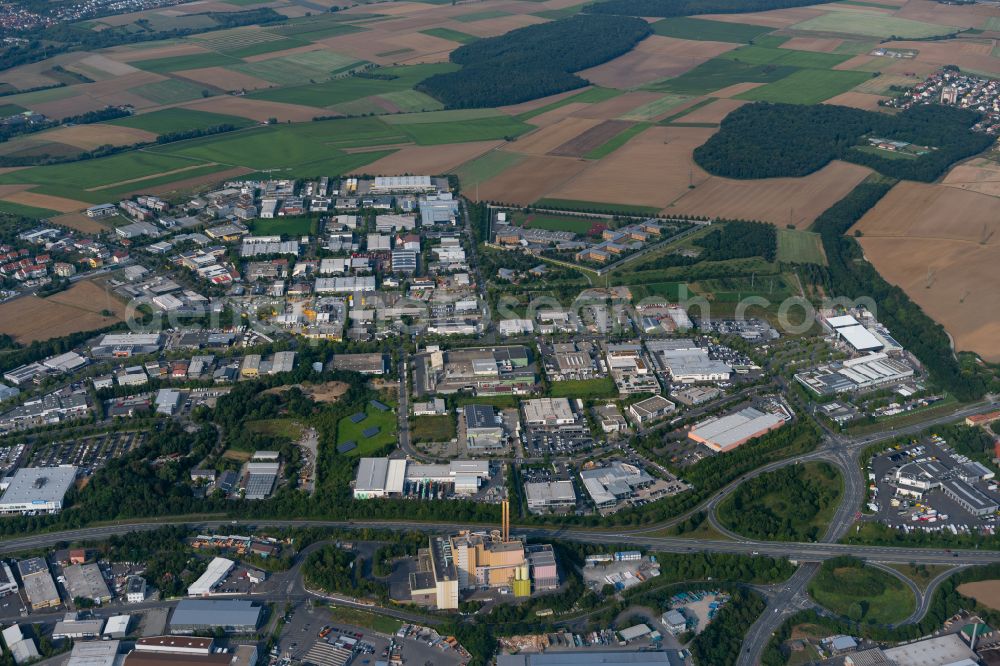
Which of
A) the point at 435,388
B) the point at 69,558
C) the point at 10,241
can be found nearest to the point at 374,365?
the point at 435,388

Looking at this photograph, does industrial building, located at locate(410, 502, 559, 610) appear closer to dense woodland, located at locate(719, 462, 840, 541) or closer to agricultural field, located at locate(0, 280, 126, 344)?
dense woodland, located at locate(719, 462, 840, 541)

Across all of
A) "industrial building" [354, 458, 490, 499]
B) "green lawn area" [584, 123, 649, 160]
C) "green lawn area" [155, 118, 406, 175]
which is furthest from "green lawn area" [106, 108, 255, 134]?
"industrial building" [354, 458, 490, 499]

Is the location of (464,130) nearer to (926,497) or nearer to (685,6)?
(926,497)

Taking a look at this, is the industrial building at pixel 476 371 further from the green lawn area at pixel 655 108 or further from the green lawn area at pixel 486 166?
the green lawn area at pixel 655 108

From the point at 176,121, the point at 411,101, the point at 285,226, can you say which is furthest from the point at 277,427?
the point at 411,101

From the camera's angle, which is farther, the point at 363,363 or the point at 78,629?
the point at 363,363

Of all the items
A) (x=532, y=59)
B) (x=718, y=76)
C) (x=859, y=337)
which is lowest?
(x=859, y=337)

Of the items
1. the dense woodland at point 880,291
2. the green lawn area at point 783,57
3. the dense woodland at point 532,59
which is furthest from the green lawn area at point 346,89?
the dense woodland at point 880,291
